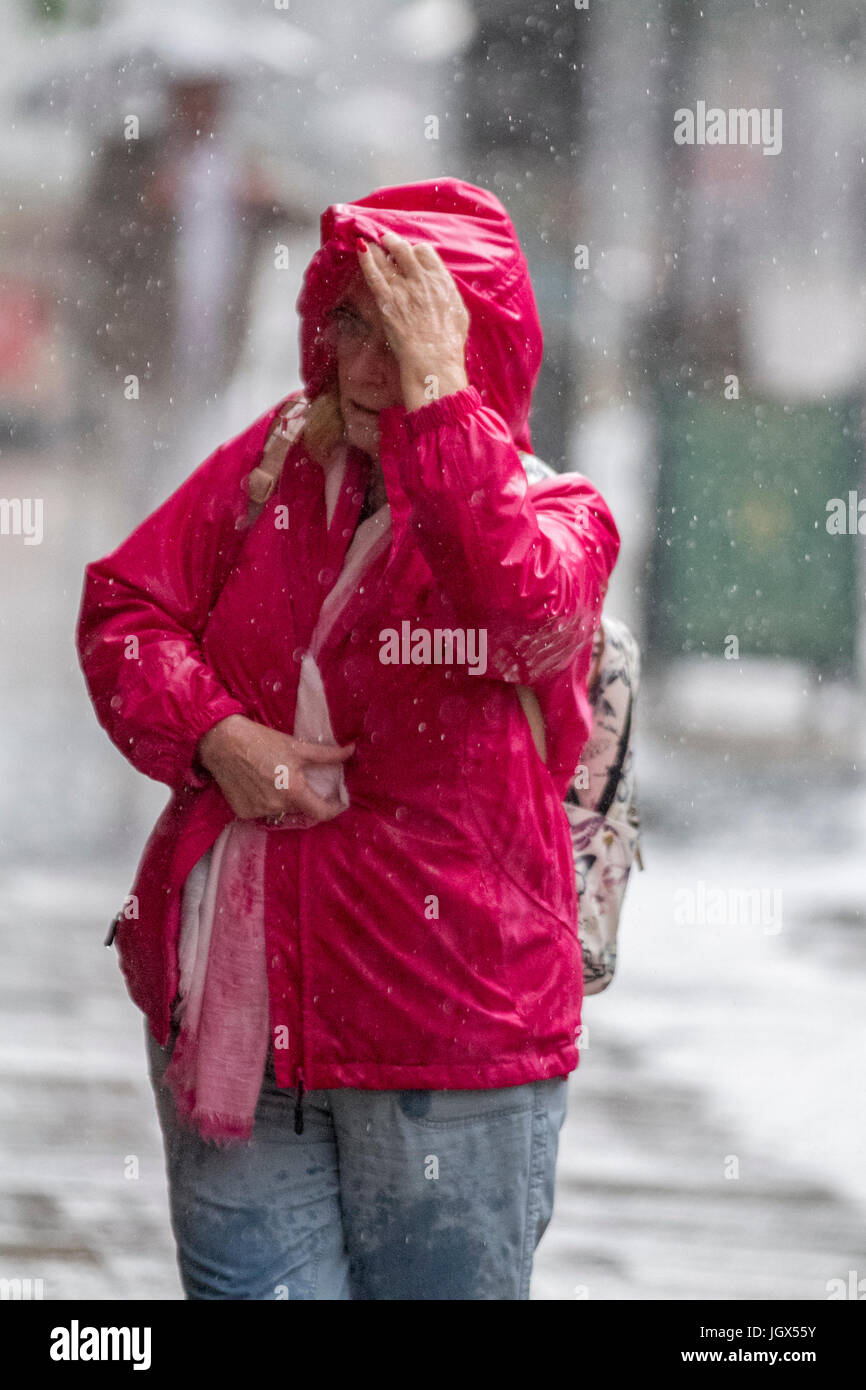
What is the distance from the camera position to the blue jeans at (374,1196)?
1.97m

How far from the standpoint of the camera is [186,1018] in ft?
6.72

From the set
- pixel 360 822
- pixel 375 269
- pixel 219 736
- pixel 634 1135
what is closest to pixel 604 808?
Answer: pixel 360 822

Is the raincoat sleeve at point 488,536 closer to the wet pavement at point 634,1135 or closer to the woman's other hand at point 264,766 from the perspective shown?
the woman's other hand at point 264,766

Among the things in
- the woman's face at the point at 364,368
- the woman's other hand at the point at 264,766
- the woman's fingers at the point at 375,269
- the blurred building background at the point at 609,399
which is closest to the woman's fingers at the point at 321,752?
the woman's other hand at the point at 264,766

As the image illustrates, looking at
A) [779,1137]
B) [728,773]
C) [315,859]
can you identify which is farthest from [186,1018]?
[728,773]

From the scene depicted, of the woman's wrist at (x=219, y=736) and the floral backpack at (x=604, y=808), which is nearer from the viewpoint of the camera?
the woman's wrist at (x=219, y=736)

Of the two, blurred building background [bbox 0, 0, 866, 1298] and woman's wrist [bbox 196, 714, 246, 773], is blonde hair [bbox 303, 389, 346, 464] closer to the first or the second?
woman's wrist [bbox 196, 714, 246, 773]

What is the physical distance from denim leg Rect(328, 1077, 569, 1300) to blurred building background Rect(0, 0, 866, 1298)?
1589 mm

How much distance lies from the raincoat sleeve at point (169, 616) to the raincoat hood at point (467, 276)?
143 mm

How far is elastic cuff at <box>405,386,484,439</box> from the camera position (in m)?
1.83

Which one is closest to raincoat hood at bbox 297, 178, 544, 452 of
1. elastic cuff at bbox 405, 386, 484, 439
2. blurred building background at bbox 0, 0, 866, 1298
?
elastic cuff at bbox 405, 386, 484, 439

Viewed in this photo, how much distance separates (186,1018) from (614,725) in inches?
25.7

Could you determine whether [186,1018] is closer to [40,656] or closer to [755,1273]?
[755,1273]

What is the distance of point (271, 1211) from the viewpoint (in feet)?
6.61
